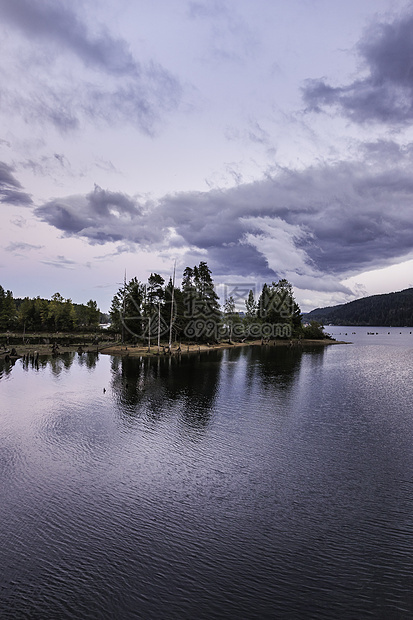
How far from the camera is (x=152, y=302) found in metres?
117

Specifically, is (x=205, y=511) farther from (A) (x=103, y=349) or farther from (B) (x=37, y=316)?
(B) (x=37, y=316)

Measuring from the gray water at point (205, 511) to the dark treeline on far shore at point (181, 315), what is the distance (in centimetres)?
6300

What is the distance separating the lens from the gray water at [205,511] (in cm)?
1427

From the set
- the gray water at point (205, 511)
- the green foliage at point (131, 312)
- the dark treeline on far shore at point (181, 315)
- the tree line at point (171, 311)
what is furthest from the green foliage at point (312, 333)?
the gray water at point (205, 511)

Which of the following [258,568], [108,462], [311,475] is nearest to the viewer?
[258,568]

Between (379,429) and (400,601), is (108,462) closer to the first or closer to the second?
(400,601)

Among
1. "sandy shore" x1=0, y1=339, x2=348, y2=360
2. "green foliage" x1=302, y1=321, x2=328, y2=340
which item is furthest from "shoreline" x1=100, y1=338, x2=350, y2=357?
"green foliage" x1=302, y1=321, x2=328, y2=340

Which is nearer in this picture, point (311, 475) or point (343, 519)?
point (343, 519)

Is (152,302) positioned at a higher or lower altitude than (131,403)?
higher

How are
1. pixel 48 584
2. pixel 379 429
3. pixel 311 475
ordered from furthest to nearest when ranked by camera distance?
1. pixel 379 429
2. pixel 311 475
3. pixel 48 584

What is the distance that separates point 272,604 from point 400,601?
5.11 meters

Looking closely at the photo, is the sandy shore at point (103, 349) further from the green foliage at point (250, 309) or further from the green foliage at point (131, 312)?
the green foliage at point (250, 309)

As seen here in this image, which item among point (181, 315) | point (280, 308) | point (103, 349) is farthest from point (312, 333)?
point (103, 349)

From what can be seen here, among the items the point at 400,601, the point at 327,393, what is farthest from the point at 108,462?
the point at 327,393
